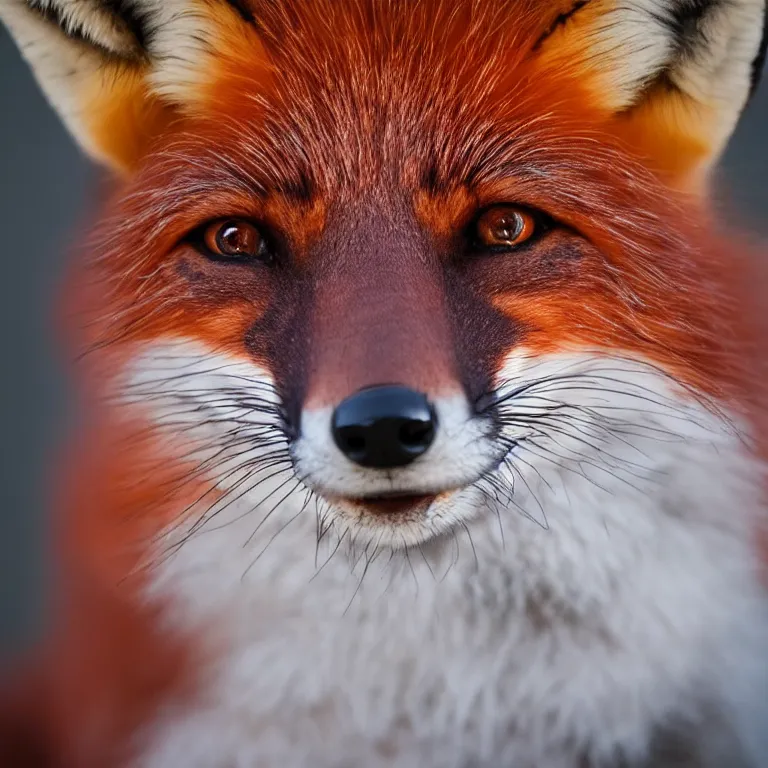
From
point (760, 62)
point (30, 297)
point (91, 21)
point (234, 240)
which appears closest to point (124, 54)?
point (91, 21)

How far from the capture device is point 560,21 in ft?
4.41

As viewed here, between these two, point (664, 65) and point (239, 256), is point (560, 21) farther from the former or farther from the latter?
point (239, 256)

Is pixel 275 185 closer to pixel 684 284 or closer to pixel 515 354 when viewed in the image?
pixel 515 354

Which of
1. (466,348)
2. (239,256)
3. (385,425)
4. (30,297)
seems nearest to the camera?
(385,425)

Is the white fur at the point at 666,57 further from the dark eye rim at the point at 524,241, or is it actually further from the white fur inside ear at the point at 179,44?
the white fur inside ear at the point at 179,44

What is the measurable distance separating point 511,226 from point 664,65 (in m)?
0.34

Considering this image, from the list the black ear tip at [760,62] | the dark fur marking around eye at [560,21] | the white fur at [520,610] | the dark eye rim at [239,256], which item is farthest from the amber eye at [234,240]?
the black ear tip at [760,62]

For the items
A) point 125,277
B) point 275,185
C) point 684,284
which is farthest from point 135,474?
point 684,284

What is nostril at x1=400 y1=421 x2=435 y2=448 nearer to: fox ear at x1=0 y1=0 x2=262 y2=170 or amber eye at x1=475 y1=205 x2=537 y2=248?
amber eye at x1=475 y1=205 x2=537 y2=248

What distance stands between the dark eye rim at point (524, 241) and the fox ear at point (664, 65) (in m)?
0.20

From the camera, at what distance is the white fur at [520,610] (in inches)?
54.2

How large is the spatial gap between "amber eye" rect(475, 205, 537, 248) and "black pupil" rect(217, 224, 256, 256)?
315 millimetres

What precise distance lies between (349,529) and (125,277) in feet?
1.68

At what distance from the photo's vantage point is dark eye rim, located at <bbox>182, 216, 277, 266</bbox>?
1.30m
